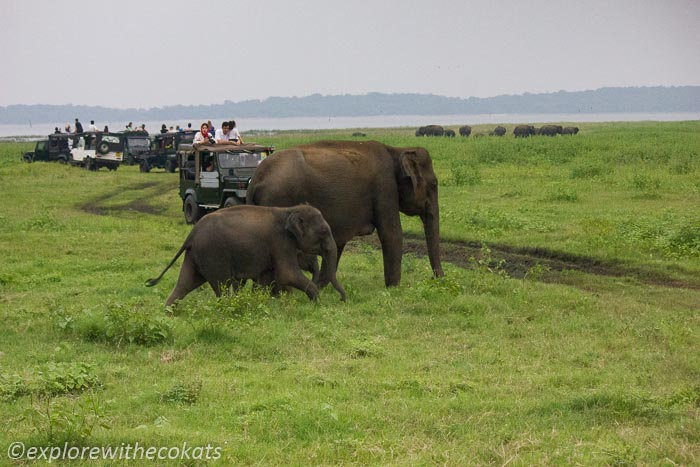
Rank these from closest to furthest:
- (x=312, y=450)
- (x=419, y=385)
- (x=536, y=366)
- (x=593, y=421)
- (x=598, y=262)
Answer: (x=312, y=450), (x=593, y=421), (x=419, y=385), (x=536, y=366), (x=598, y=262)

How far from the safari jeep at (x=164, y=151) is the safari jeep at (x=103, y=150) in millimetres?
1712

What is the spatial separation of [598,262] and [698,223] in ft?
7.93

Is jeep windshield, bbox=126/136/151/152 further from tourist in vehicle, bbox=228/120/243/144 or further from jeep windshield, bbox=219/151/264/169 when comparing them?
jeep windshield, bbox=219/151/264/169

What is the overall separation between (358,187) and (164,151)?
95.7ft

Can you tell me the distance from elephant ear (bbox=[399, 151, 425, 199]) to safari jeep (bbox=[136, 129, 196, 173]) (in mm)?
27662

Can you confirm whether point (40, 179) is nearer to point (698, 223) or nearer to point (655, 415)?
point (698, 223)

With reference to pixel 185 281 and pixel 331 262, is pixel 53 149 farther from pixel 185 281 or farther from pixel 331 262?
pixel 331 262

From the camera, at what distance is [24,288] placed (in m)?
14.3

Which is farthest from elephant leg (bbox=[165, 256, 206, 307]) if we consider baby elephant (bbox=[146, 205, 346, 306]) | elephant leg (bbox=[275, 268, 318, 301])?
elephant leg (bbox=[275, 268, 318, 301])

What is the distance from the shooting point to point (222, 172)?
21.1 meters

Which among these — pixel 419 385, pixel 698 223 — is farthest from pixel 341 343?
pixel 698 223

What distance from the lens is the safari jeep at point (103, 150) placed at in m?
43.3

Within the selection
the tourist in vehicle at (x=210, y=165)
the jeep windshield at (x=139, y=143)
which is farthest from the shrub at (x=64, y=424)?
the jeep windshield at (x=139, y=143)

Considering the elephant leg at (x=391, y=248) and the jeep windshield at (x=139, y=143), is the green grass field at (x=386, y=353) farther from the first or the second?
the jeep windshield at (x=139, y=143)
